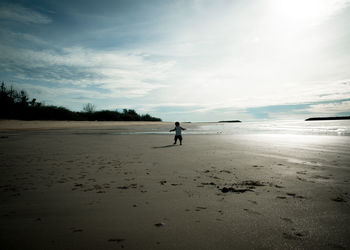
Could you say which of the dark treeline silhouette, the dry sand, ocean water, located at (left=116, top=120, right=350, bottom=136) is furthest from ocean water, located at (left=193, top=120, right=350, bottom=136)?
the dark treeline silhouette

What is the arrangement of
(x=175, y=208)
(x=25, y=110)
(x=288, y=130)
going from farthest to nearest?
1. (x=25, y=110)
2. (x=288, y=130)
3. (x=175, y=208)

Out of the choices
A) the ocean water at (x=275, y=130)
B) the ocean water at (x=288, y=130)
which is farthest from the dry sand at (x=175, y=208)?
the ocean water at (x=288, y=130)

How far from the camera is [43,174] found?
205 inches

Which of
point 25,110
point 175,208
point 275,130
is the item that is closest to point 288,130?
point 275,130

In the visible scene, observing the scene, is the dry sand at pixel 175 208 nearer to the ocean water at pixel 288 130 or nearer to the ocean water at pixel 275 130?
the ocean water at pixel 275 130

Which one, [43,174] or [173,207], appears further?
[43,174]

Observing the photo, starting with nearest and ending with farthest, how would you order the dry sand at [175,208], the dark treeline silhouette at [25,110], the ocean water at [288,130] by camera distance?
the dry sand at [175,208], the ocean water at [288,130], the dark treeline silhouette at [25,110]

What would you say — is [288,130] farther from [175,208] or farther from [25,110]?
[25,110]

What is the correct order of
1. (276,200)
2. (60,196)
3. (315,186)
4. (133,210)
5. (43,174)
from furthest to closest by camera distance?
(43,174) → (315,186) → (60,196) → (276,200) → (133,210)

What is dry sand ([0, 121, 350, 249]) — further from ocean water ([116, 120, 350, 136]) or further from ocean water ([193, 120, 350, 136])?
ocean water ([193, 120, 350, 136])

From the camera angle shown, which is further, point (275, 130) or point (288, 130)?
point (275, 130)

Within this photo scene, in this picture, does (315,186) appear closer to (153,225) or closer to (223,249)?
(223,249)

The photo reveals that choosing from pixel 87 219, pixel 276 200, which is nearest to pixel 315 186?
pixel 276 200

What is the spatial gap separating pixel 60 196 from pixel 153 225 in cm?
233
